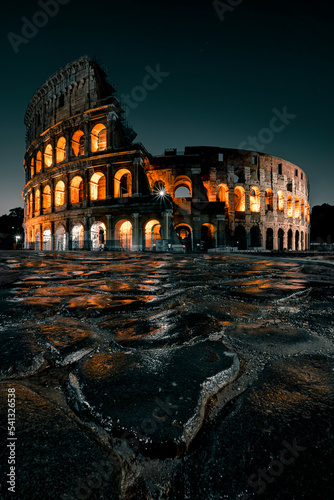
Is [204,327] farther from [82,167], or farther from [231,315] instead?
[82,167]

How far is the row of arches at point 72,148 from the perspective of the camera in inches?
896

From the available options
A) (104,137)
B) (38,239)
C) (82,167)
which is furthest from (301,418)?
(38,239)

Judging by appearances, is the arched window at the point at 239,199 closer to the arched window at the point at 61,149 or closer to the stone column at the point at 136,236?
the stone column at the point at 136,236

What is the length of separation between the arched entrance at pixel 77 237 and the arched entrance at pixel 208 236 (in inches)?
479

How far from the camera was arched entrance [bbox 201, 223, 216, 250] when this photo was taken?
2272 cm

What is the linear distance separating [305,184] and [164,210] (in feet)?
87.7

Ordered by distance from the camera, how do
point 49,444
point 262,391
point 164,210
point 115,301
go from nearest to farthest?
1. point 49,444
2. point 262,391
3. point 115,301
4. point 164,210

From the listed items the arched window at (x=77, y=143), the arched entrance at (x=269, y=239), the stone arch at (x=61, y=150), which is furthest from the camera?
the arched entrance at (x=269, y=239)

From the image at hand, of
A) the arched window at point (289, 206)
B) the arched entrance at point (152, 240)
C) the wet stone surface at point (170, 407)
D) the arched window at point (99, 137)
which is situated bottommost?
the wet stone surface at point (170, 407)

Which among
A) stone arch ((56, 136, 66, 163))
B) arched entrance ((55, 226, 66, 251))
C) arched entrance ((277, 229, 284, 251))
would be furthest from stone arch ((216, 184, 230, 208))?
stone arch ((56, 136, 66, 163))

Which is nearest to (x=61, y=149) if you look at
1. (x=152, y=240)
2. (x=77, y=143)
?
(x=77, y=143)

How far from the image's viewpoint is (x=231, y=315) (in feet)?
4.82

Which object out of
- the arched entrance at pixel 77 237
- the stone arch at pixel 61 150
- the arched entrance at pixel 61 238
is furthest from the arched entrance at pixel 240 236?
the stone arch at pixel 61 150

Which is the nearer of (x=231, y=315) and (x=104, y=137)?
(x=231, y=315)
